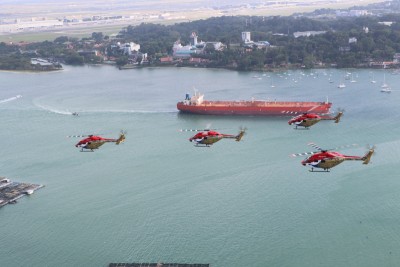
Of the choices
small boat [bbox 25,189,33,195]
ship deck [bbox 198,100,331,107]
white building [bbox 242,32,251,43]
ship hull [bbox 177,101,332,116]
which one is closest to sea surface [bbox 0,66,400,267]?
small boat [bbox 25,189,33,195]

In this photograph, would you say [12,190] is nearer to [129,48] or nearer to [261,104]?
[261,104]

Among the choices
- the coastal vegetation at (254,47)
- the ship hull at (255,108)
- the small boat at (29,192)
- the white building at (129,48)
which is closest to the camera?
the small boat at (29,192)

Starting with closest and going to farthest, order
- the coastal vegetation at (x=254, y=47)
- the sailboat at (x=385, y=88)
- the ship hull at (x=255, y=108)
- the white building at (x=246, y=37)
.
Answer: the ship hull at (x=255, y=108) < the sailboat at (x=385, y=88) < the coastal vegetation at (x=254, y=47) < the white building at (x=246, y=37)

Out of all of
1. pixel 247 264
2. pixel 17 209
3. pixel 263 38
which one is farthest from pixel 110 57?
pixel 247 264

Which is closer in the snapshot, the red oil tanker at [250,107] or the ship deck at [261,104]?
the red oil tanker at [250,107]

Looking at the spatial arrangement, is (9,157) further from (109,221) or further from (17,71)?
(17,71)

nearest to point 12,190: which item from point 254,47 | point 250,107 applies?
point 250,107

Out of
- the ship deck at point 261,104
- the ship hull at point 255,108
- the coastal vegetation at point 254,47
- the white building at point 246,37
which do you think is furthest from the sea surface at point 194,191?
the white building at point 246,37

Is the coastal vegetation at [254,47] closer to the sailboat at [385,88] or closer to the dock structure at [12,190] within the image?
the sailboat at [385,88]
